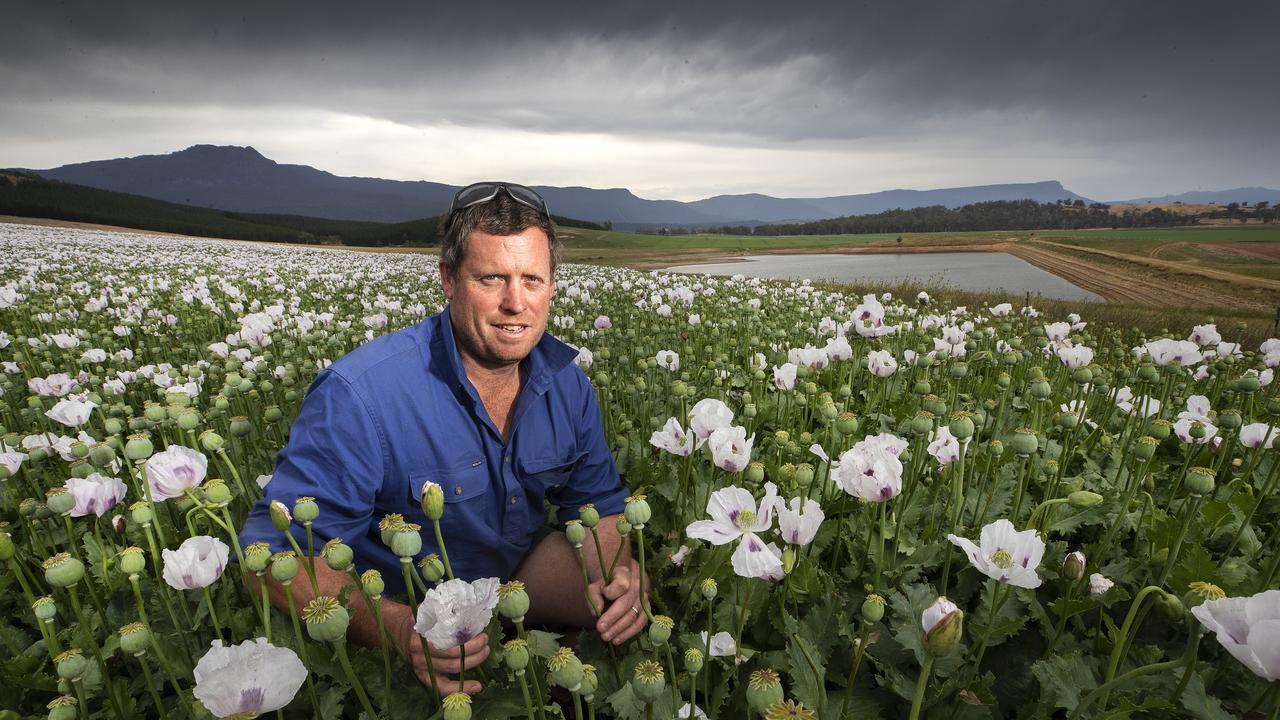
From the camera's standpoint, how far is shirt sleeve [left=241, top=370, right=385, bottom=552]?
6.31 feet

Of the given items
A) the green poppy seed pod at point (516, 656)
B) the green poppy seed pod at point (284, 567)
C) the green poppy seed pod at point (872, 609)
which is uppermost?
the green poppy seed pod at point (284, 567)

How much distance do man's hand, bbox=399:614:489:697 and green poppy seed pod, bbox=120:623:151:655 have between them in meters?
0.62

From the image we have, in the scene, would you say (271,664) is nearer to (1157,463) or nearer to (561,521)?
(561,521)

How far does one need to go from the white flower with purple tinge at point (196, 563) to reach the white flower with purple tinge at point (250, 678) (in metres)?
0.49

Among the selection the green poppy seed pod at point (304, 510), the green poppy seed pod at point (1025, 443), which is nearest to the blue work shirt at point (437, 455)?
the green poppy seed pod at point (304, 510)

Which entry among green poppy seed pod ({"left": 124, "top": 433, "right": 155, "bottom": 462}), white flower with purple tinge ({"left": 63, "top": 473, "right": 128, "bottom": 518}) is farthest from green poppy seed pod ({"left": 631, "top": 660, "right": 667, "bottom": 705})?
white flower with purple tinge ({"left": 63, "top": 473, "right": 128, "bottom": 518})

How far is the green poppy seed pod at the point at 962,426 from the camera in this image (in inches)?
84.7

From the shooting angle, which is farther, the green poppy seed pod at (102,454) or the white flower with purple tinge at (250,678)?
the green poppy seed pod at (102,454)

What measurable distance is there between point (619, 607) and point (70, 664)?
1.44 m

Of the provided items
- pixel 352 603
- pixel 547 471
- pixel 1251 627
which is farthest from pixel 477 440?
pixel 1251 627

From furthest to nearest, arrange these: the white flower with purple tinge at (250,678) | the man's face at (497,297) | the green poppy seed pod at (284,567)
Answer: the man's face at (497,297) < the green poppy seed pod at (284,567) < the white flower with purple tinge at (250,678)

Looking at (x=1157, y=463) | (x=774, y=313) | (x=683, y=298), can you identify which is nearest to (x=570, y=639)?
(x=1157, y=463)

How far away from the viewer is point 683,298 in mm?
6891

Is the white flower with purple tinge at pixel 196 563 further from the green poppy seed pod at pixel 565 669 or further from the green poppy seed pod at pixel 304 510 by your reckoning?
the green poppy seed pod at pixel 565 669
